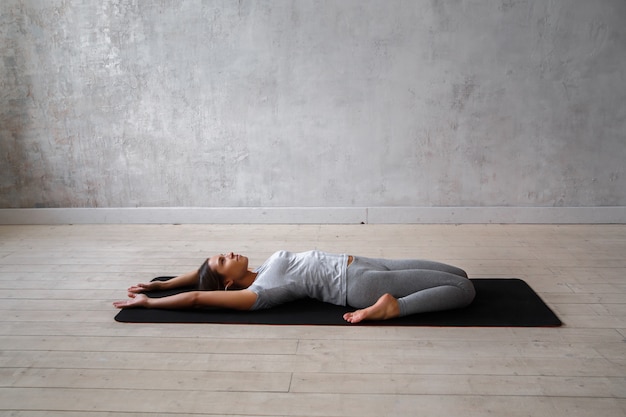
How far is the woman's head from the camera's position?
264 centimetres

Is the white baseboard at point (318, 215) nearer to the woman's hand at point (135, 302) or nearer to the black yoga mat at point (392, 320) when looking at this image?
the black yoga mat at point (392, 320)

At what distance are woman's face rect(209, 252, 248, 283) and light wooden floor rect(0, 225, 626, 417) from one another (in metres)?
0.27

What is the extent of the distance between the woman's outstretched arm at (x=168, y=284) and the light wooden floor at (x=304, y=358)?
0.13m

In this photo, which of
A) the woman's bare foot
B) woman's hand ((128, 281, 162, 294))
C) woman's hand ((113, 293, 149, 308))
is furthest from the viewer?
woman's hand ((128, 281, 162, 294))

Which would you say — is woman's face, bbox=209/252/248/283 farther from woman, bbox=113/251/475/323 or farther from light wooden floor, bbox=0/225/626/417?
light wooden floor, bbox=0/225/626/417

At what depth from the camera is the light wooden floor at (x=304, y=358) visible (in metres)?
1.86

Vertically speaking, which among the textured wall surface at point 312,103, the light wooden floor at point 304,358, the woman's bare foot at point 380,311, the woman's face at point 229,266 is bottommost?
the light wooden floor at point 304,358

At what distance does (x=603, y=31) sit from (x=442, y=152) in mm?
1459

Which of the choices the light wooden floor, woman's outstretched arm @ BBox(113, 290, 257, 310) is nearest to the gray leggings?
the light wooden floor

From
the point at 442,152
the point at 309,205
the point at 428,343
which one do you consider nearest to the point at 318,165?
the point at 309,205

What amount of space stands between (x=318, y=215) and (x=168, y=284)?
1.75 metres

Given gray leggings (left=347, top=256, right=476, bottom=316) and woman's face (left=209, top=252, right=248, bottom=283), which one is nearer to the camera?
gray leggings (left=347, top=256, right=476, bottom=316)

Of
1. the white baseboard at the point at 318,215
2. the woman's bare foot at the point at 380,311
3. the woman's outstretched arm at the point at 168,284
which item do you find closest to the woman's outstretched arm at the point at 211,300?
the woman's outstretched arm at the point at 168,284

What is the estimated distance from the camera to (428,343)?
89.4 inches
